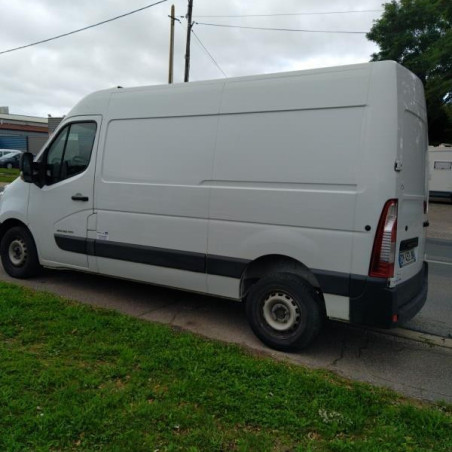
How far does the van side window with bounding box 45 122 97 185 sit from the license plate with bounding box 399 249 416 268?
3.52 meters

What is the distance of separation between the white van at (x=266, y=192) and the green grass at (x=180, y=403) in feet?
2.32

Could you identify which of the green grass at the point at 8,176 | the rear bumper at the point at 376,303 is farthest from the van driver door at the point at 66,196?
the green grass at the point at 8,176

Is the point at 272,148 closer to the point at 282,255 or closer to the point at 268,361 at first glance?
the point at 282,255

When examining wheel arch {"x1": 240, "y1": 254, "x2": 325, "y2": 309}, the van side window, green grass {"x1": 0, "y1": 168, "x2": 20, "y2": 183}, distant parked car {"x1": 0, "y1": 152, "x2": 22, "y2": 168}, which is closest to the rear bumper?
wheel arch {"x1": 240, "y1": 254, "x2": 325, "y2": 309}

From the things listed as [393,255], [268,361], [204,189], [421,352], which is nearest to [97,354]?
[268,361]

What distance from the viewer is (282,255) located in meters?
4.10

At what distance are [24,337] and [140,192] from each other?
179 cm

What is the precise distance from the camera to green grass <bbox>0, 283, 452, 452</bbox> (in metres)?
2.65

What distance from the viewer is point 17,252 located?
616 cm

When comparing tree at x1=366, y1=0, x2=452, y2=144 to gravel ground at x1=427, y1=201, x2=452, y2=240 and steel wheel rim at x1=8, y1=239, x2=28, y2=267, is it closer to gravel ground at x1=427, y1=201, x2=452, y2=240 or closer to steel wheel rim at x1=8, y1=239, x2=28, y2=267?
gravel ground at x1=427, y1=201, x2=452, y2=240

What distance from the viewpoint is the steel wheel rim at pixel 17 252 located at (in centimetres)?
604

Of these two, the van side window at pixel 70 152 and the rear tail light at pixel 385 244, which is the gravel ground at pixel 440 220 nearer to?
the rear tail light at pixel 385 244

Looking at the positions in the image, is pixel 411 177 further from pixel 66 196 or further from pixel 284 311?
pixel 66 196

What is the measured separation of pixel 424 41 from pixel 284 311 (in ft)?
83.0
